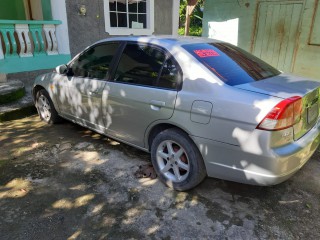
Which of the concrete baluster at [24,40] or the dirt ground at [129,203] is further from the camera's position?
the concrete baluster at [24,40]

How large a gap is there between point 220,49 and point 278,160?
1468 mm

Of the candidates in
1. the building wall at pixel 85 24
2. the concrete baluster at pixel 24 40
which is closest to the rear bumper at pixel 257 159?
the concrete baluster at pixel 24 40

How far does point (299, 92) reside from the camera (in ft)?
8.43

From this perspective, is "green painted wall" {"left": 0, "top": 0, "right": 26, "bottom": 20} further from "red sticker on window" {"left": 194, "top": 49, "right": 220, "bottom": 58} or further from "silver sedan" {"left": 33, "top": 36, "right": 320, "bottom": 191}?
"red sticker on window" {"left": 194, "top": 49, "right": 220, "bottom": 58}

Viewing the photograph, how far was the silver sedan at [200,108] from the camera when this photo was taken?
7.87 feet

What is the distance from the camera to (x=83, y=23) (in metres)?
7.24

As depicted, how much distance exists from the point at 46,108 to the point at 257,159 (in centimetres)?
379

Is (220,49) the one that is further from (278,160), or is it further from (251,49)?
(251,49)

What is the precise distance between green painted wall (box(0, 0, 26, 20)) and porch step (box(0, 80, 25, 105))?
268 cm

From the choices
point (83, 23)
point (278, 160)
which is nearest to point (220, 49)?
point (278, 160)

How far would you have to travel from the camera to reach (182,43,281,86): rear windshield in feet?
9.10

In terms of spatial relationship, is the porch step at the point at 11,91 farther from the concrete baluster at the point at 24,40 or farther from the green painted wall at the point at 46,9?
the green painted wall at the point at 46,9

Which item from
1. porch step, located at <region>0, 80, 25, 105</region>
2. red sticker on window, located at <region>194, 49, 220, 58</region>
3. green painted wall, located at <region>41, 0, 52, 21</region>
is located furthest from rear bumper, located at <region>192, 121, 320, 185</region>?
green painted wall, located at <region>41, 0, 52, 21</region>

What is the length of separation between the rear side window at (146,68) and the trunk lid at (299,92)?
0.72 m
